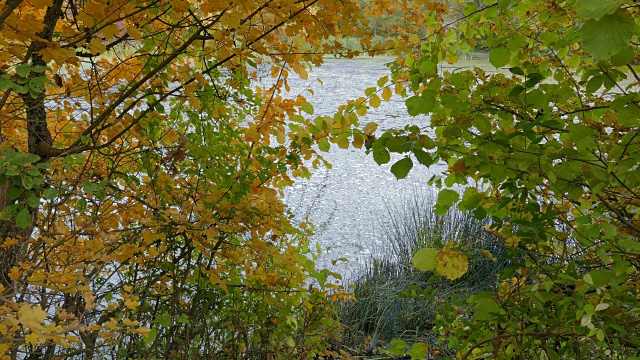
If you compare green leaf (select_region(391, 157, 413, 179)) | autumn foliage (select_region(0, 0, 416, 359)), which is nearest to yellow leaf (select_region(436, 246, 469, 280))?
green leaf (select_region(391, 157, 413, 179))

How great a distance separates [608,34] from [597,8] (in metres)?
0.04

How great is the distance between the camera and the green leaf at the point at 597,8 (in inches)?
16.4

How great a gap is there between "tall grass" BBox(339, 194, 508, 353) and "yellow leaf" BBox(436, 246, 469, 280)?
1574mm

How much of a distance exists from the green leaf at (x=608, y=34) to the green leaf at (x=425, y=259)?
0.51 m

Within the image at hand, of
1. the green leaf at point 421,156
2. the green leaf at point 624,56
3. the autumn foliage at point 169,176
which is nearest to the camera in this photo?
the green leaf at point 624,56

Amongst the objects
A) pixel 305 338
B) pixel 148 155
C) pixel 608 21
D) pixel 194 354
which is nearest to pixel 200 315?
pixel 194 354

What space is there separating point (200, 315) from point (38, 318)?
108 centimetres

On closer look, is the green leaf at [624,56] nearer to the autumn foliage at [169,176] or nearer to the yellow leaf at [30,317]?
the autumn foliage at [169,176]

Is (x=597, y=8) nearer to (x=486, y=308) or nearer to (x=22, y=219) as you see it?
(x=486, y=308)

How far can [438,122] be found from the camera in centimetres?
118

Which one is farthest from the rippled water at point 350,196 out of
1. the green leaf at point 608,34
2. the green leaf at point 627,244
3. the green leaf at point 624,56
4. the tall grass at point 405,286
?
the green leaf at point 608,34

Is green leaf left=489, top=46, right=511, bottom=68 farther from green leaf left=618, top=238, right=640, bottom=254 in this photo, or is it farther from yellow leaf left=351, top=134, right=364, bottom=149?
green leaf left=618, top=238, right=640, bottom=254

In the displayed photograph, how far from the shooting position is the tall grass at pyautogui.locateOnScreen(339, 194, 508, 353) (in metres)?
2.87

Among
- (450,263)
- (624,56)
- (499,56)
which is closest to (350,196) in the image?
(499,56)
